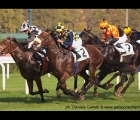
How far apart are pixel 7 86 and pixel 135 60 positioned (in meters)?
4.77

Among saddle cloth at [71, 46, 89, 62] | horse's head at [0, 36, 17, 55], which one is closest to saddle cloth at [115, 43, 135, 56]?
saddle cloth at [71, 46, 89, 62]

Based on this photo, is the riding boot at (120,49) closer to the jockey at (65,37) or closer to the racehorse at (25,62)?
the jockey at (65,37)

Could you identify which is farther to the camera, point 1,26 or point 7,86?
point 1,26

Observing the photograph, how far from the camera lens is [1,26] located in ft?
128

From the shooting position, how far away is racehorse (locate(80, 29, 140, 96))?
40.7 feet

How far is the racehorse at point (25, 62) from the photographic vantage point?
11.3 m

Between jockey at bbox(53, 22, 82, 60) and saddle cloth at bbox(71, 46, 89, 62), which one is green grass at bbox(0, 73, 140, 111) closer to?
saddle cloth at bbox(71, 46, 89, 62)

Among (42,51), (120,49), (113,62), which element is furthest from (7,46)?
(120,49)

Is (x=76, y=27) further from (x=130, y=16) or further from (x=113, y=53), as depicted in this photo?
(x=113, y=53)

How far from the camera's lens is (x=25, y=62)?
11.3 meters

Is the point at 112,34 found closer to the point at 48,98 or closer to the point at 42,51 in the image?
the point at 42,51

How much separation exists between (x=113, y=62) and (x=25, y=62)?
2.30 m

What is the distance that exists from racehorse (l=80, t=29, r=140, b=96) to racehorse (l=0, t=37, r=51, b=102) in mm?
1576
